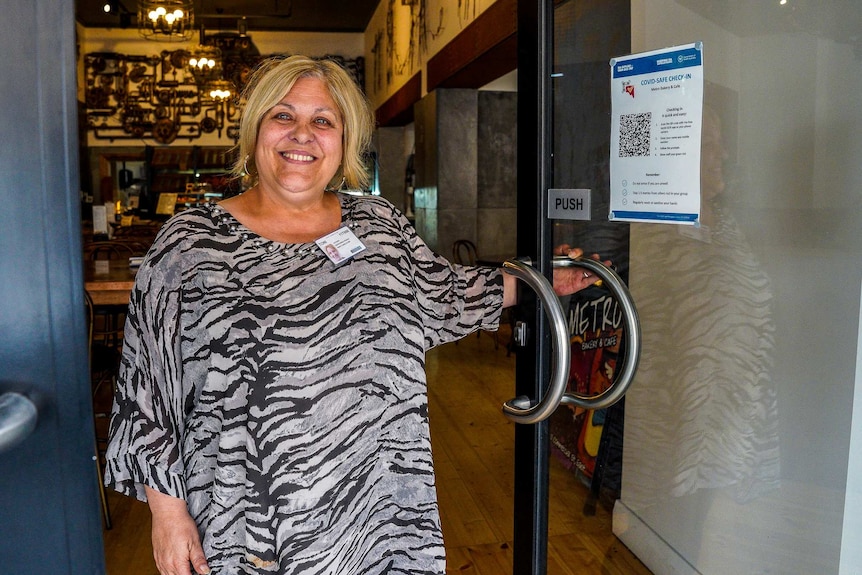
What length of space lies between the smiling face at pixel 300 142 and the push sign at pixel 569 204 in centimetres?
52

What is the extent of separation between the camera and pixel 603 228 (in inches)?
58.9

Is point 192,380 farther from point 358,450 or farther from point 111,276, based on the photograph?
point 111,276

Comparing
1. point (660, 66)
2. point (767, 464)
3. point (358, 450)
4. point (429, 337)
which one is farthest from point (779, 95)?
point (358, 450)

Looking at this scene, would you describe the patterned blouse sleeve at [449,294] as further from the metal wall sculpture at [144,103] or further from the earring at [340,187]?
the metal wall sculpture at [144,103]

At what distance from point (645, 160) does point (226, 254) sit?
2.88 feet

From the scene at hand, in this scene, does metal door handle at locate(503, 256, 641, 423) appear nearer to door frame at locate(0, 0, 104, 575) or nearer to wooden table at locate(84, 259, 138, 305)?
door frame at locate(0, 0, 104, 575)

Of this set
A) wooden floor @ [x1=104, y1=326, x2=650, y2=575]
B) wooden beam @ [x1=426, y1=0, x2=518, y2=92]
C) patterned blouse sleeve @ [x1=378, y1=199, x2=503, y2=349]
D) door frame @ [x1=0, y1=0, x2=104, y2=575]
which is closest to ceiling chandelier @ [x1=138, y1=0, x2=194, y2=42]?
wooden beam @ [x1=426, y1=0, x2=518, y2=92]

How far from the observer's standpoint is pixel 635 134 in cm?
137

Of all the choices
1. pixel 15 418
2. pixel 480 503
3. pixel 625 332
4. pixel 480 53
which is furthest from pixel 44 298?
pixel 480 53

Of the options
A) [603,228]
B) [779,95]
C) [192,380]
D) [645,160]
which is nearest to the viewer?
[779,95]

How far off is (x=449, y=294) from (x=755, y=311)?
2.35 feet

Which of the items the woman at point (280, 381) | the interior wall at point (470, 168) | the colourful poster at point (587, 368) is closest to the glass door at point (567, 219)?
the colourful poster at point (587, 368)

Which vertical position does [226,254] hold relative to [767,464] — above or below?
above

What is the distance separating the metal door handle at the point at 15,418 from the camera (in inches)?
24.9
